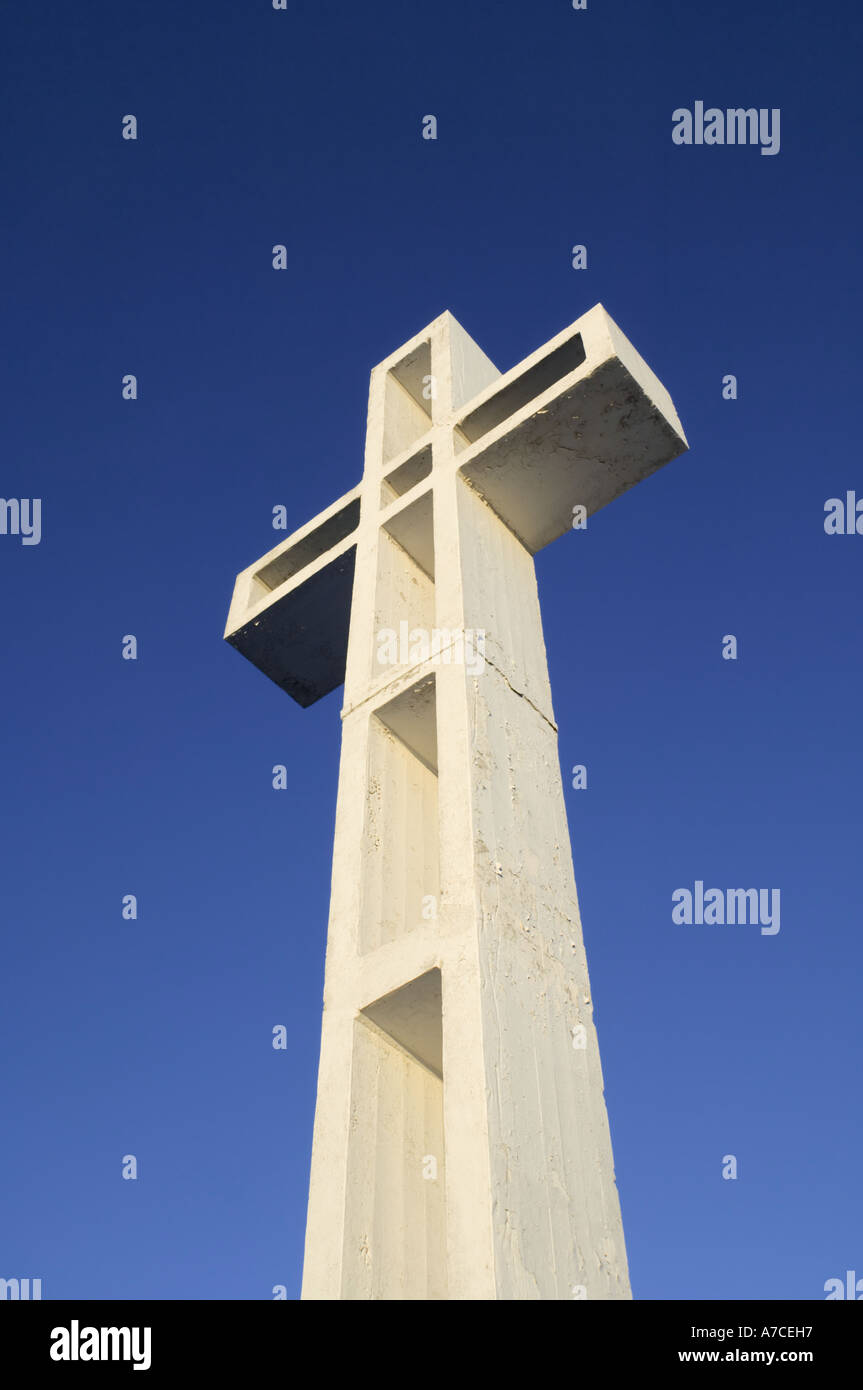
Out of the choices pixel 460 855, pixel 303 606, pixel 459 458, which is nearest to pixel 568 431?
pixel 459 458

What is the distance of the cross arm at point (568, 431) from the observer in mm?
5590

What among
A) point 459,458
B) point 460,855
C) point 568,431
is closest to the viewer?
point 460,855

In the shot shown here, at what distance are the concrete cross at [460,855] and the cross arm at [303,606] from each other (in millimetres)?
18

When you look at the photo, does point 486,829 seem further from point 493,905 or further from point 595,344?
point 595,344

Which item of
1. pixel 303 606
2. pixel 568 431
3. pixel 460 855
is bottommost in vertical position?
pixel 460 855

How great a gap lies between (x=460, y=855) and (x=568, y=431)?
266cm

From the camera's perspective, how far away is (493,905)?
3.89 metres

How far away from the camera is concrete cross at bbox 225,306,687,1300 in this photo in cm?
342

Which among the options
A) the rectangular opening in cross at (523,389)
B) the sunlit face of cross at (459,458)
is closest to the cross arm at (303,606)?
the sunlit face of cross at (459,458)

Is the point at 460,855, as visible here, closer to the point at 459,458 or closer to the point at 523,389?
the point at 459,458

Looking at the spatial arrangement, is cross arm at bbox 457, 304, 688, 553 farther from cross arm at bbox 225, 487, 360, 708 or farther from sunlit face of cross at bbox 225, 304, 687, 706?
cross arm at bbox 225, 487, 360, 708

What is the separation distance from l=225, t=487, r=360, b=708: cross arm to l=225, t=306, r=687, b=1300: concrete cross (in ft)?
0.06

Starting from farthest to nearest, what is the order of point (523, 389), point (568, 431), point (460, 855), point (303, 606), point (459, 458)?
1. point (303, 606)
2. point (523, 389)
3. point (459, 458)
4. point (568, 431)
5. point (460, 855)

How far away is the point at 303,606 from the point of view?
6875 mm
